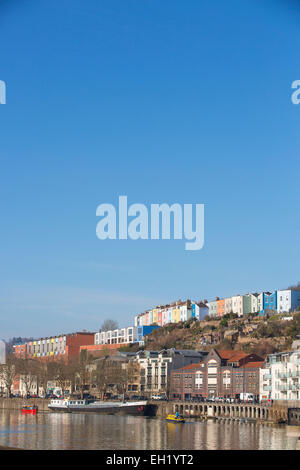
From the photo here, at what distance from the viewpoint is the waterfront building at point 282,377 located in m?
70.6

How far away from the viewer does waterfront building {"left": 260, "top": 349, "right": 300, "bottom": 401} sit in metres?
70.6

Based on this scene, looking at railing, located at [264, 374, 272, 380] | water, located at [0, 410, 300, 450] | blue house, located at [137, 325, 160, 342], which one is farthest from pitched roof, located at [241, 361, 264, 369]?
blue house, located at [137, 325, 160, 342]

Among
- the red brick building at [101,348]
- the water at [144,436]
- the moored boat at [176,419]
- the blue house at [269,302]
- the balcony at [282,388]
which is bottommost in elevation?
the moored boat at [176,419]

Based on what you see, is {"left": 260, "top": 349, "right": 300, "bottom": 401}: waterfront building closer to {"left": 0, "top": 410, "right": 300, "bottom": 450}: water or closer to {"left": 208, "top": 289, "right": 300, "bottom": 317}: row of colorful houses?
{"left": 0, "top": 410, "right": 300, "bottom": 450}: water

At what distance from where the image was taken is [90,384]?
11200 cm

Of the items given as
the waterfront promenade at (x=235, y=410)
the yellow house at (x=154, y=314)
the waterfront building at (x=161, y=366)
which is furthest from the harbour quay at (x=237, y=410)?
the yellow house at (x=154, y=314)

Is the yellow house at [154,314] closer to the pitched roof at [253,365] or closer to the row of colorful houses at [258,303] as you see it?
the row of colorful houses at [258,303]

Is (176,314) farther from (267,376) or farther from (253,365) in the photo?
(267,376)

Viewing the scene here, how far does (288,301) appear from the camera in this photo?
113m

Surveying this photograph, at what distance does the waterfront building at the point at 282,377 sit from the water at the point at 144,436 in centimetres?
745
